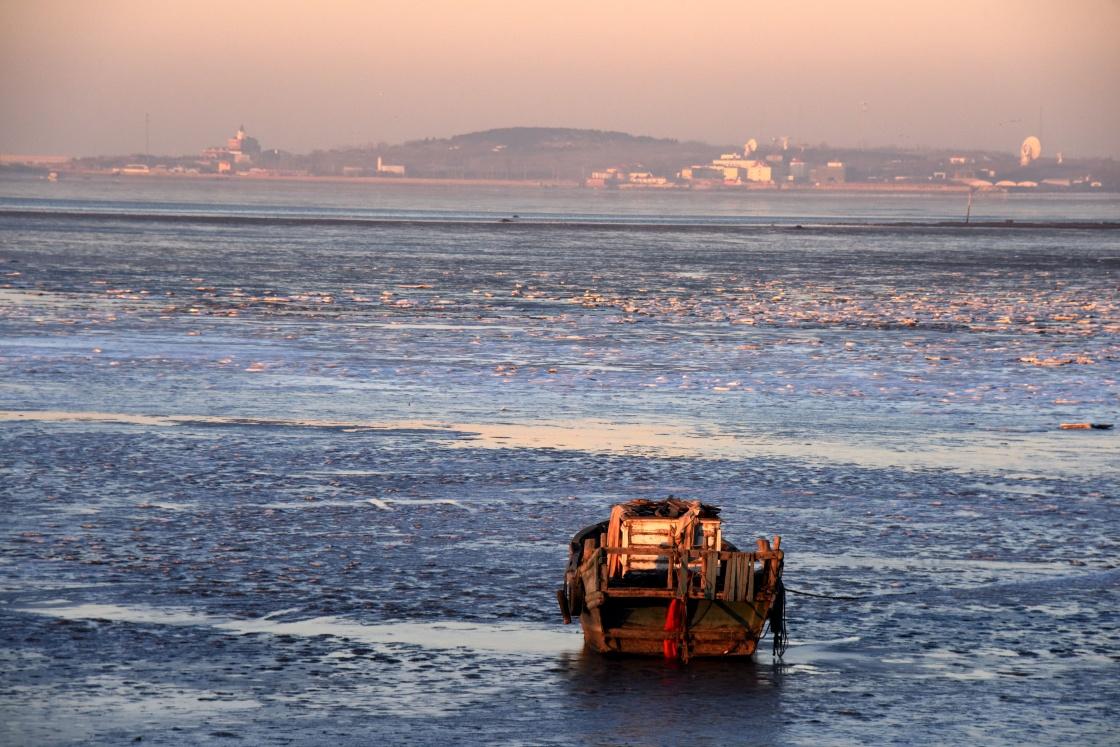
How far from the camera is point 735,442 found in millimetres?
28203

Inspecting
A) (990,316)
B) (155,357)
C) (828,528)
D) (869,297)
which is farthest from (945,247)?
(828,528)

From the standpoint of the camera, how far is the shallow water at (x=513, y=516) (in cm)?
1430

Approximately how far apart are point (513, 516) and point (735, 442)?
7028mm

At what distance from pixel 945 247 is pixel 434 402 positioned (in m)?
93.6

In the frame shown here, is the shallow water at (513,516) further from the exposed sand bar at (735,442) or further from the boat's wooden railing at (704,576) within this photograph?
the boat's wooden railing at (704,576)

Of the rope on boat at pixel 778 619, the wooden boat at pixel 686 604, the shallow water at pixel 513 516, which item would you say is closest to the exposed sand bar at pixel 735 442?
the shallow water at pixel 513 516

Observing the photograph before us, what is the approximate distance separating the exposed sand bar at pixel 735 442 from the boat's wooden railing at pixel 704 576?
10828mm

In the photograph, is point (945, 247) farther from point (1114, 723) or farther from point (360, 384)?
point (1114, 723)

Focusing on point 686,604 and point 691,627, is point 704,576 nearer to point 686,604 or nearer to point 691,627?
point 686,604

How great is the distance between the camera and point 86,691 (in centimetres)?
1430

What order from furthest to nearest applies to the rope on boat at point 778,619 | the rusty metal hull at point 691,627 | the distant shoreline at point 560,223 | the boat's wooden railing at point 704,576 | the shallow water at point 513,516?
the distant shoreline at point 560,223 → the rope on boat at point 778,619 → the rusty metal hull at point 691,627 → the boat's wooden railing at point 704,576 → the shallow water at point 513,516

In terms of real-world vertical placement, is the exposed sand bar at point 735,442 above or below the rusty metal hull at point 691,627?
below

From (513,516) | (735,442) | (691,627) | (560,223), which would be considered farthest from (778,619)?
(560,223)

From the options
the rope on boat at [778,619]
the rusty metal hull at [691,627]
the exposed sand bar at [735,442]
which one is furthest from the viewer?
the exposed sand bar at [735,442]
